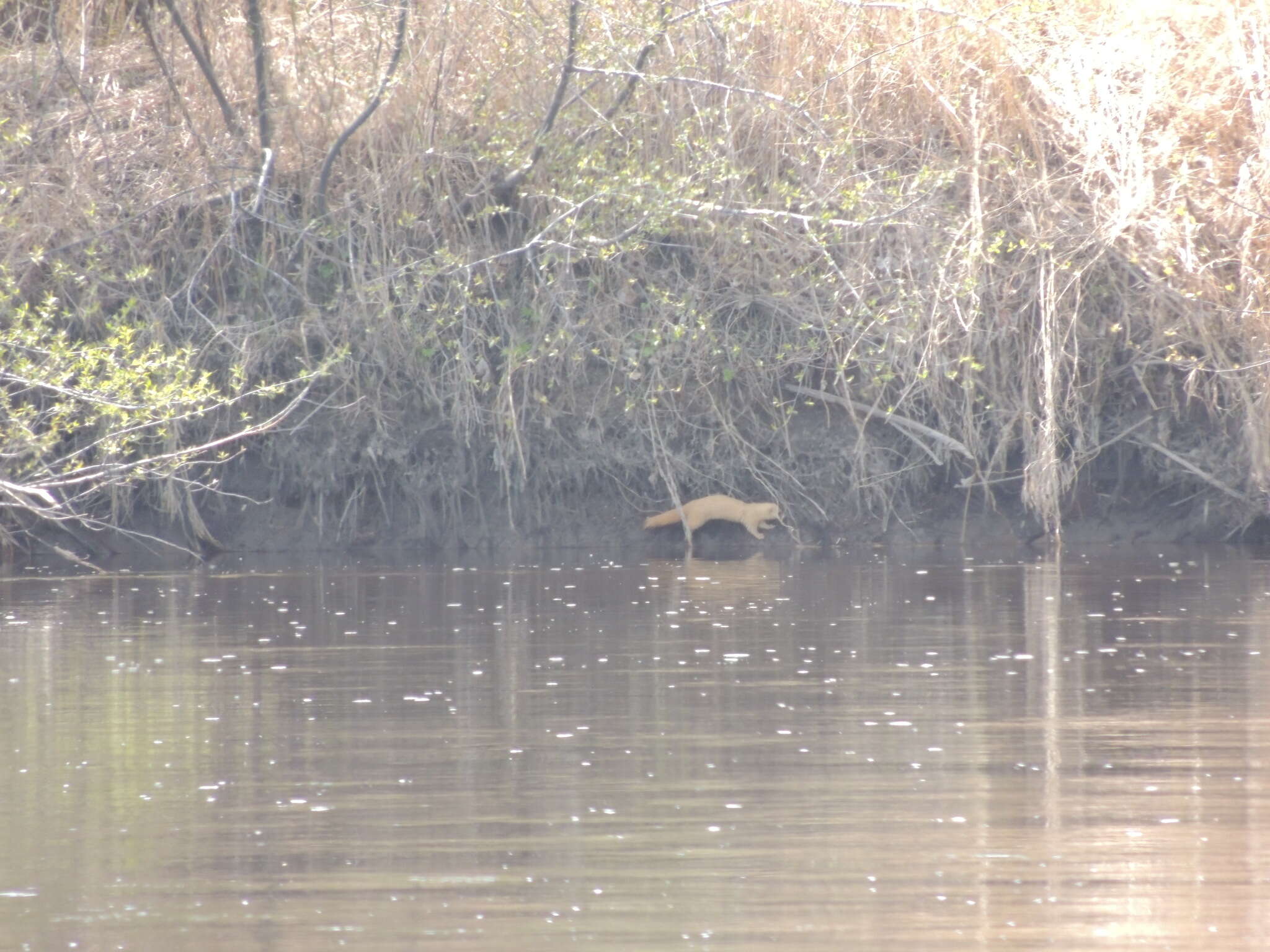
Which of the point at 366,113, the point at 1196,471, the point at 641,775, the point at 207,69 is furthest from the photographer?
the point at 1196,471

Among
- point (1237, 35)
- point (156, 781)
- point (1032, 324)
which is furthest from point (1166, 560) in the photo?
point (156, 781)

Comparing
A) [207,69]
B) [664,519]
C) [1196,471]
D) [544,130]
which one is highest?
[207,69]

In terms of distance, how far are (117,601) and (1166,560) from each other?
22.8 feet

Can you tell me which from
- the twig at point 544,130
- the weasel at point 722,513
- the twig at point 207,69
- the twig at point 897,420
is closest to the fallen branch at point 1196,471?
the twig at point 897,420

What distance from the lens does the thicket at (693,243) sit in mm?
13773

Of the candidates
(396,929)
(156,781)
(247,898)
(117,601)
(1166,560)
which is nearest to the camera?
(396,929)

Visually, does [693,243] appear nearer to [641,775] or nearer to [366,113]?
[366,113]

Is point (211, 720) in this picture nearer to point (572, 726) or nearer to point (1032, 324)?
point (572, 726)

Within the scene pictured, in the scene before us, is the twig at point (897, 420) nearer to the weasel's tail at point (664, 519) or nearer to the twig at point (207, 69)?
the weasel's tail at point (664, 519)

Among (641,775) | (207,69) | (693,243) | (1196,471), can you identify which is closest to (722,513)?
(693,243)

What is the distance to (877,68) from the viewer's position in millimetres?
14750

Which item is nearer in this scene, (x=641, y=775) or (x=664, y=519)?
(x=641, y=775)

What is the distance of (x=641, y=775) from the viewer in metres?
5.97

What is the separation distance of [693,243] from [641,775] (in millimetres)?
8850
